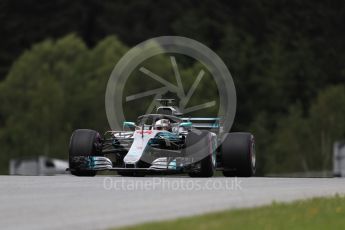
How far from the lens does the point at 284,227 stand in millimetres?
13250

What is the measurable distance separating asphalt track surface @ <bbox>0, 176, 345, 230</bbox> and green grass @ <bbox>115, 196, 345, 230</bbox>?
0.49 m

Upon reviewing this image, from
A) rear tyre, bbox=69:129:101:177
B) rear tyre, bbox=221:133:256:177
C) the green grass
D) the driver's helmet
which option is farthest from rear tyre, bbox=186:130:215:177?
the green grass

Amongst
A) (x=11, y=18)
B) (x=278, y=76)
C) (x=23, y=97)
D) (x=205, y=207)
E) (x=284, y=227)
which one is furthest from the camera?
(x=11, y=18)

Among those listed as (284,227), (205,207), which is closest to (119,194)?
(205,207)

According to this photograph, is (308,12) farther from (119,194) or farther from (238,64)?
(119,194)

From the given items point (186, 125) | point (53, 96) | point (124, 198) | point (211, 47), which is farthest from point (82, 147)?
point (211, 47)

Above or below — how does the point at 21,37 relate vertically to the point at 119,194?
above

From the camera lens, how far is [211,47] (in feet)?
338

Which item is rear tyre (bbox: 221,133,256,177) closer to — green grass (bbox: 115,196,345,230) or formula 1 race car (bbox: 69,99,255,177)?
formula 1 race car (bbox: 69,99,255,177)

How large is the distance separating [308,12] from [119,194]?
91924mm

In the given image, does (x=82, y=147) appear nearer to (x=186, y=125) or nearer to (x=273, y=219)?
(x=186, y=125)

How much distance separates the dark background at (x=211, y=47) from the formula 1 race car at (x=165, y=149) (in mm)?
41187

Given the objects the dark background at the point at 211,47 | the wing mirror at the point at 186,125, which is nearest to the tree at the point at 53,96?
the dark background at the point at 211,47

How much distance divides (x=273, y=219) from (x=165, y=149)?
9.47 m
